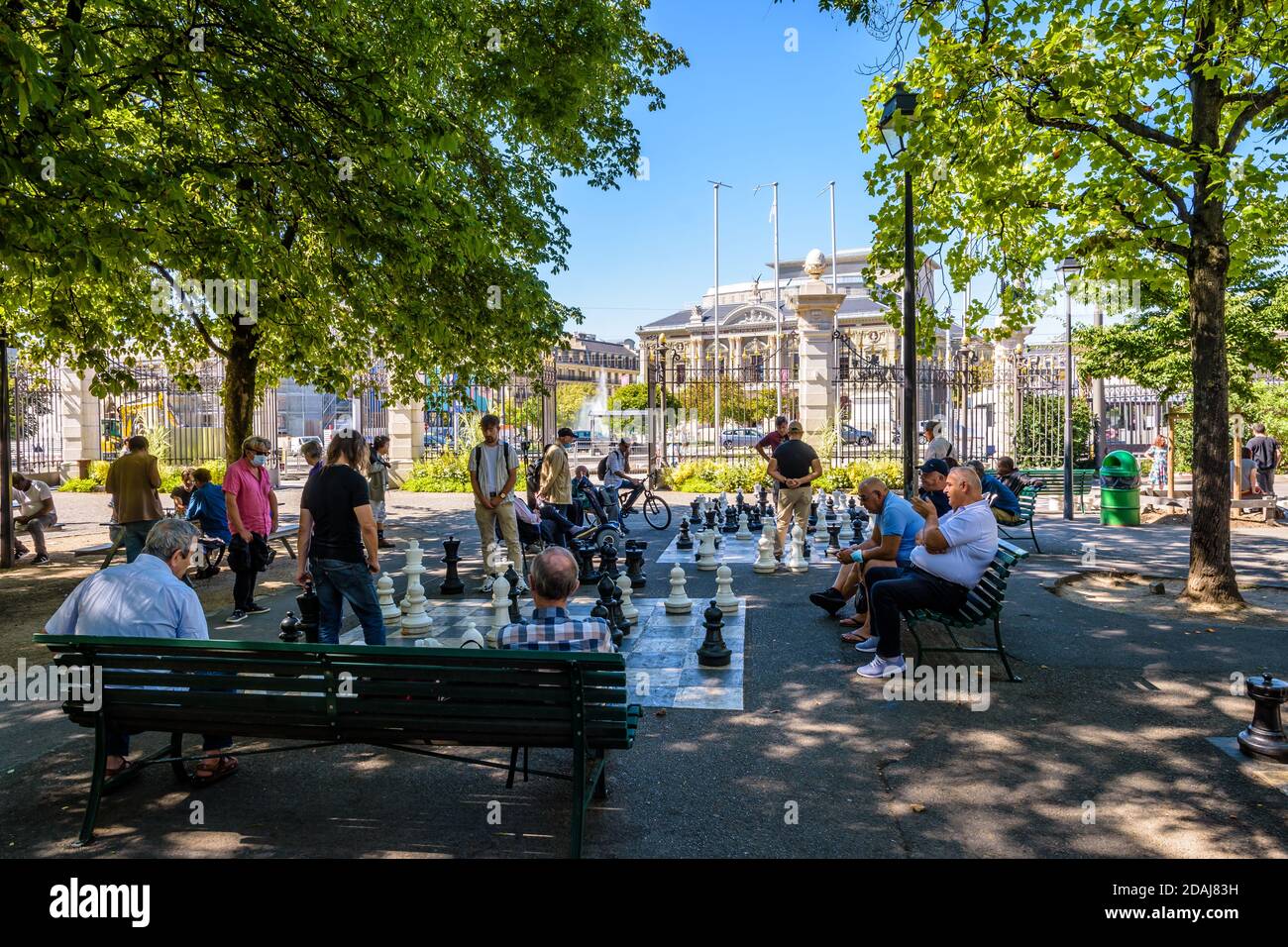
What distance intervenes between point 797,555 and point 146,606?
7.86 metres

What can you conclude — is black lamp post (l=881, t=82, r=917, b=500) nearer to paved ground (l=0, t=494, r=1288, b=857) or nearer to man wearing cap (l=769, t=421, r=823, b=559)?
man wearing cap (l=769, t=421, r=823, b=559)

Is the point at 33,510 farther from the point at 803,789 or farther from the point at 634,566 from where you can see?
the point at 803,789

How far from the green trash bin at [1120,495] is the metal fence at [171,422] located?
72.4 ft

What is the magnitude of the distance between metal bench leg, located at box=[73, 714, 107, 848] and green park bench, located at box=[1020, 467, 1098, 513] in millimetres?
18789

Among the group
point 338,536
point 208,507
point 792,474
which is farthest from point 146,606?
point 792,474

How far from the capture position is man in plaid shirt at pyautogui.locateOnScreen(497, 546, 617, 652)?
4.13m

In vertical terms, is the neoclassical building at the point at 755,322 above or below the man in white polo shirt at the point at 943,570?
above

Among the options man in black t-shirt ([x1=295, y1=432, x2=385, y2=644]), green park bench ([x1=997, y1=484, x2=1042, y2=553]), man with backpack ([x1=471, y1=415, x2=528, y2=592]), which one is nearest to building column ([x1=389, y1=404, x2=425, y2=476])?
man with backpack ([x1=471, y1=415, x2=528, y2=592])

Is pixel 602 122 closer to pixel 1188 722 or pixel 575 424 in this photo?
pixel 1188 722

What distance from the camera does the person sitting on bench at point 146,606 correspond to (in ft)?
13.9

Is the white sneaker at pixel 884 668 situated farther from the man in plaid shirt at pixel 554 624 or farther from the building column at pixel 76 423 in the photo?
the building column at pixel 76 423

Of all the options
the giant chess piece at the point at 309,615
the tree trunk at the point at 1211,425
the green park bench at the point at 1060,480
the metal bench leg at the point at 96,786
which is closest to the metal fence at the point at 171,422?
the giant chess piece at the point at 309,615

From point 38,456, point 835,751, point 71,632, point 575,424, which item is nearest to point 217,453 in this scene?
point 38,456

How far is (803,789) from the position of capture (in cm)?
430
